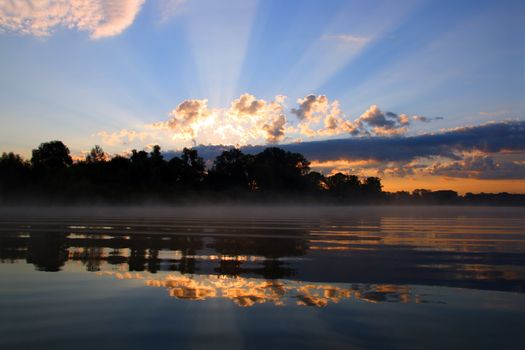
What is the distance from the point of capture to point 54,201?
7862 centimetres

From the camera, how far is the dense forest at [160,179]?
81.1 m

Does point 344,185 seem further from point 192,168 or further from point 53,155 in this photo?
point 53,155

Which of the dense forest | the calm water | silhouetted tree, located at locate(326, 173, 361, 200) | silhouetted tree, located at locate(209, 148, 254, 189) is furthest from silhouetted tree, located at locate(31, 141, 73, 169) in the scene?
the calm water

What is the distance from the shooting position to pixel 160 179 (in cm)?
10031

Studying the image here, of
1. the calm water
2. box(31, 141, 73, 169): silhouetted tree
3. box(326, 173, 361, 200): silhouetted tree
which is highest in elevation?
box(31, 141, 73, 169): silhouetted tree

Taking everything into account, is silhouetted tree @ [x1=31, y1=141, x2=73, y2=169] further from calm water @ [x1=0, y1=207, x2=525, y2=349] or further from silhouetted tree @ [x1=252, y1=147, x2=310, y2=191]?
calm water @ [x1=0, y1=207, x2=525, y2=349]

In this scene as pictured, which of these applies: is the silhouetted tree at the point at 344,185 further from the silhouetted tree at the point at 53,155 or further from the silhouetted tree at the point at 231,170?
the silhouetted tree at the point at 53,155

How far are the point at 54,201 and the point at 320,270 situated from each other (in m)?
80.3

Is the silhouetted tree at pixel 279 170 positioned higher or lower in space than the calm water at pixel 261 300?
higher

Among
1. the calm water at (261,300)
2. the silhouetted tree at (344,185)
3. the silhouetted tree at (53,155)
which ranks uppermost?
the silhouetted tree at (53,155)

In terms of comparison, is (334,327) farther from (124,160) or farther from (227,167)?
(227,167)

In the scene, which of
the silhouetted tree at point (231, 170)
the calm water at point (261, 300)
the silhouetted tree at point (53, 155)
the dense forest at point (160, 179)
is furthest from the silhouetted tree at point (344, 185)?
the calm water at point (261, 300)

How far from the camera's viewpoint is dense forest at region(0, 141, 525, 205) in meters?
81.1

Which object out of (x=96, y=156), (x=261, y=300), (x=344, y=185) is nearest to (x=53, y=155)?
(x=96, y=156)
